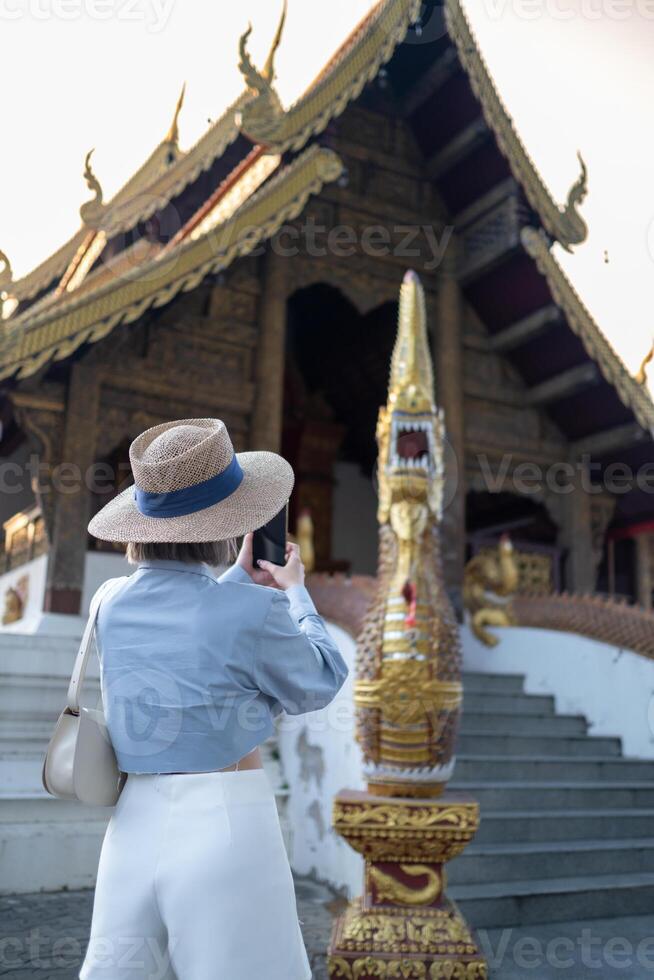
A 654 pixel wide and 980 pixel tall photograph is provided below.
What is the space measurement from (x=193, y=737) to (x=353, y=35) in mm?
8667

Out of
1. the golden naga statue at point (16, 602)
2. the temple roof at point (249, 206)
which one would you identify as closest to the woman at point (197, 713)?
the temple roof at point (249, 206)

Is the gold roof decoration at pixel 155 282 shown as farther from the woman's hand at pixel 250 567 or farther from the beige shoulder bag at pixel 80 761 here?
the beige shoulder bag at pixel 80 761

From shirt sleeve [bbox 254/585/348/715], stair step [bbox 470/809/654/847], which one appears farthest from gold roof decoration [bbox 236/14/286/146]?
shirt sleeve [bbox 254/585/348/715]

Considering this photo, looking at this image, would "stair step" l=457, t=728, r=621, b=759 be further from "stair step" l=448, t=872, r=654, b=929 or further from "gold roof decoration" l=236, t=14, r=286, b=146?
"gold roof decoration" l=236, t=14, r=286, b=146

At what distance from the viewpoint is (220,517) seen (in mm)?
1363

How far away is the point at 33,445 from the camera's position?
6.06m

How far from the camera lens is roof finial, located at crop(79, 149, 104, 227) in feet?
21.3

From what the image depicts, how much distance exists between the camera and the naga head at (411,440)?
322cm

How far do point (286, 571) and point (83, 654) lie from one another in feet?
1.21

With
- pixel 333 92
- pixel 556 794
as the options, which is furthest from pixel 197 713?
pixel 333 92

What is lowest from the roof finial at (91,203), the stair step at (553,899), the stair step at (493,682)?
the stair step at (553,899)

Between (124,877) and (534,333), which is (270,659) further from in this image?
(534,333)

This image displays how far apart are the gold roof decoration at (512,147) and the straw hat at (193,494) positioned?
6.66 meters

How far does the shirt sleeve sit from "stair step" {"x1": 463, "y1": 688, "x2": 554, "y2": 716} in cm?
388
